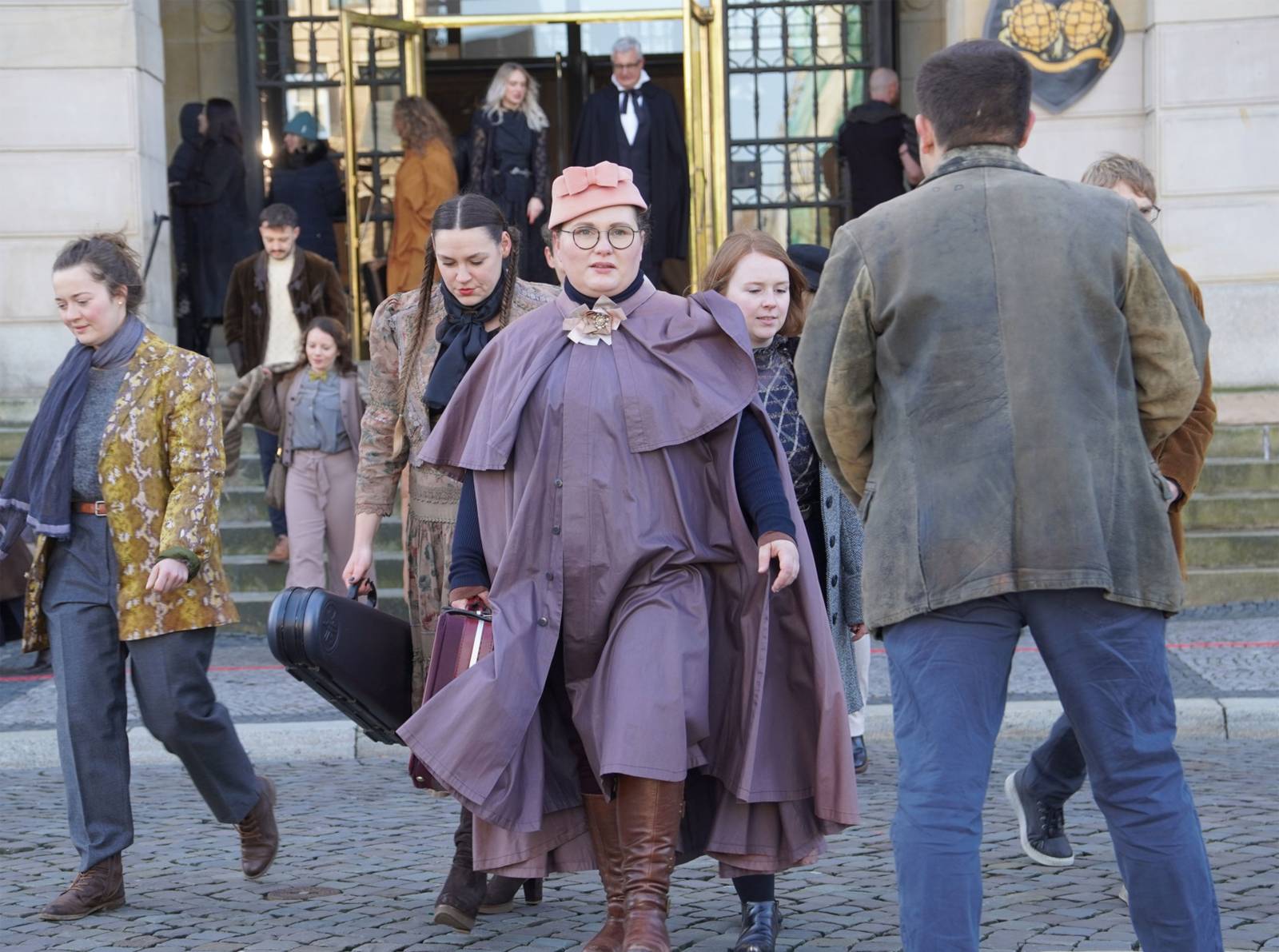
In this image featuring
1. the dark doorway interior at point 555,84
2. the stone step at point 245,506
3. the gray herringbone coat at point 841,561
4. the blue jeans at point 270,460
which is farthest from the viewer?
the dark doorway interior at point 555,84

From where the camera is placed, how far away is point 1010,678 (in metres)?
7.86

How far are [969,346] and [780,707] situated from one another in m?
1.23

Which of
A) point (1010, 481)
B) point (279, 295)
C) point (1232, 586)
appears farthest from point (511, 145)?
point (1010, 481)

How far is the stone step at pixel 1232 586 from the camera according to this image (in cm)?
1050

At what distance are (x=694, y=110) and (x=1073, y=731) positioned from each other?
9.27m

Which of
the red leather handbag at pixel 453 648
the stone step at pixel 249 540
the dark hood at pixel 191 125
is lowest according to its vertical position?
the stone step at pixel 249 540

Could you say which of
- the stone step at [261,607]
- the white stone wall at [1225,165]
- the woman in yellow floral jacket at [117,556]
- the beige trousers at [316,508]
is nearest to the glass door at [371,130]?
the stone step at [261,607]

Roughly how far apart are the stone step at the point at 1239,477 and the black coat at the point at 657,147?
4.07 m

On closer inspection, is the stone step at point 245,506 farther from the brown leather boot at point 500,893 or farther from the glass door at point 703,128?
the brown leather boot at point 500,893

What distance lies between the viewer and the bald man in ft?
44.3

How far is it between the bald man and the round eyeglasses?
9.00 metres

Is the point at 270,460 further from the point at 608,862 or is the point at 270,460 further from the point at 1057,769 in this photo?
the point at 608,862

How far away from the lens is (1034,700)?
7.91 meters

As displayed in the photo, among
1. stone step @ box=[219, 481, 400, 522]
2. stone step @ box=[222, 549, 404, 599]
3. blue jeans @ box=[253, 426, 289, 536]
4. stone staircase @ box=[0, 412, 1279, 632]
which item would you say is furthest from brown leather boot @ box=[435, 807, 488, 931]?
stone step @ box=[219, 481, 400, 522]
